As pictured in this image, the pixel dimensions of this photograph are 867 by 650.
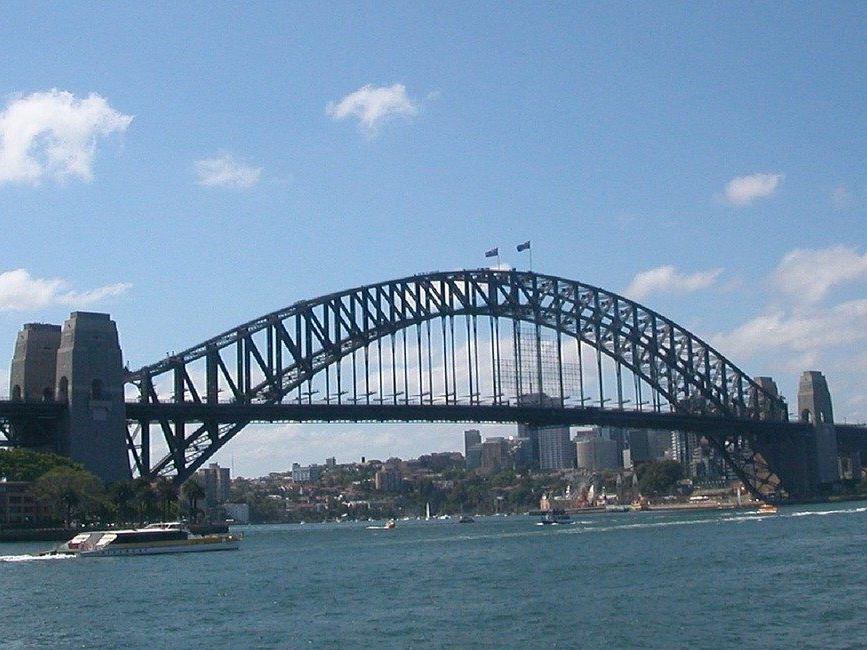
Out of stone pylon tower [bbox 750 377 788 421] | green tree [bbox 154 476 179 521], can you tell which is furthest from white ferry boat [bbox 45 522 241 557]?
stone pylon tower [bbox 750 377 788 421]

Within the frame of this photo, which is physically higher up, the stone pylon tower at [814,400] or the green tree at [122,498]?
the stone pylon tower at [814,400]

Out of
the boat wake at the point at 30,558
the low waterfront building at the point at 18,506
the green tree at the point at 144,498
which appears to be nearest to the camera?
the boat wake at the point at 30,558

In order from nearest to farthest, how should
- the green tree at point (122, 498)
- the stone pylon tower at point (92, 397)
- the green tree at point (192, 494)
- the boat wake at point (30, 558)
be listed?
1. the boat wake at point (30, 558)
2. the green tree at point (122, 498)
3. the stone pylon tower at point (92, 397)
4. the green tree at point (192, 494)

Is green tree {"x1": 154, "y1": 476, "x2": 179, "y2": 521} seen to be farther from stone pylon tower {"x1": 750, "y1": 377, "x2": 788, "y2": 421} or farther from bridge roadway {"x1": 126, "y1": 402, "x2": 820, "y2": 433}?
stone pylon tower {"x1": 750, "y1": 377, "x2": 788, "y2": 421}

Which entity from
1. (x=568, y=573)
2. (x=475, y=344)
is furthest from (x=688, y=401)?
(x=568, y=573)

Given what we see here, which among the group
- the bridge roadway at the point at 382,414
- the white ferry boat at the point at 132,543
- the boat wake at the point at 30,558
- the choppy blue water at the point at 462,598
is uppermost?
the bridge roadway at the point at 382,414

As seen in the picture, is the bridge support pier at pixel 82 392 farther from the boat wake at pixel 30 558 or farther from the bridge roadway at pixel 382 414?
the boat wake at pixel 30 558

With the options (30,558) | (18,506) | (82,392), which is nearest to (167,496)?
(82,392)

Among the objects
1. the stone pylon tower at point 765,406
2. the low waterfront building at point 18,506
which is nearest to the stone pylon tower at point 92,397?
the low waterfront building at point 18,506
